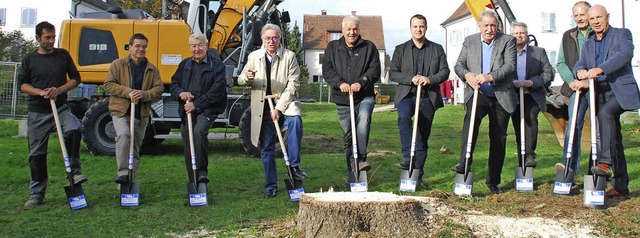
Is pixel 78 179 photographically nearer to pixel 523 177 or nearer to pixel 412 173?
pixel 412 173

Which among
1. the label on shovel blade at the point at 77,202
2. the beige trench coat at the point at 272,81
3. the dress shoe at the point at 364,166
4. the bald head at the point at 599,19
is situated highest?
the bald head at the point at 599,19

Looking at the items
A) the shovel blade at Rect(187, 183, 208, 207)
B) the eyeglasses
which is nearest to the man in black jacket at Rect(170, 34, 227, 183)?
the shovel blade at Rect(187, 183, 208, 207)

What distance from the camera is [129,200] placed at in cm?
668

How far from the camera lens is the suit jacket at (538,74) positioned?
24.3 ft

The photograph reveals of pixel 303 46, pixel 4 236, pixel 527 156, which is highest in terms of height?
pixel 303 46

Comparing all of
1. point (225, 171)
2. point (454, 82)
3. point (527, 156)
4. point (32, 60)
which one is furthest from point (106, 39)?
point (454, 82)

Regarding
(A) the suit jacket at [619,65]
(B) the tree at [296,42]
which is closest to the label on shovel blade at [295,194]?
(A) the suit jacket at [619,65]

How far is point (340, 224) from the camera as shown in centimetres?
491

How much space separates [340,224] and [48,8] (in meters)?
42.4

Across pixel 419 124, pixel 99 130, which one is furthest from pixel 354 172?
pixel 99 130

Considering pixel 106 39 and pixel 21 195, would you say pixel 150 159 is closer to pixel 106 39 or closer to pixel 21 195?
pixel 106 39

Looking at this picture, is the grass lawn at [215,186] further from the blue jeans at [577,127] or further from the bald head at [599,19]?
the bald head at [599,19]

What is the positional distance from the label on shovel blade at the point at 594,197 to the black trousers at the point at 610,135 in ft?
1.66

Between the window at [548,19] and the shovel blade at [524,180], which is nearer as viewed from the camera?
the shovel blade at [524,180]
